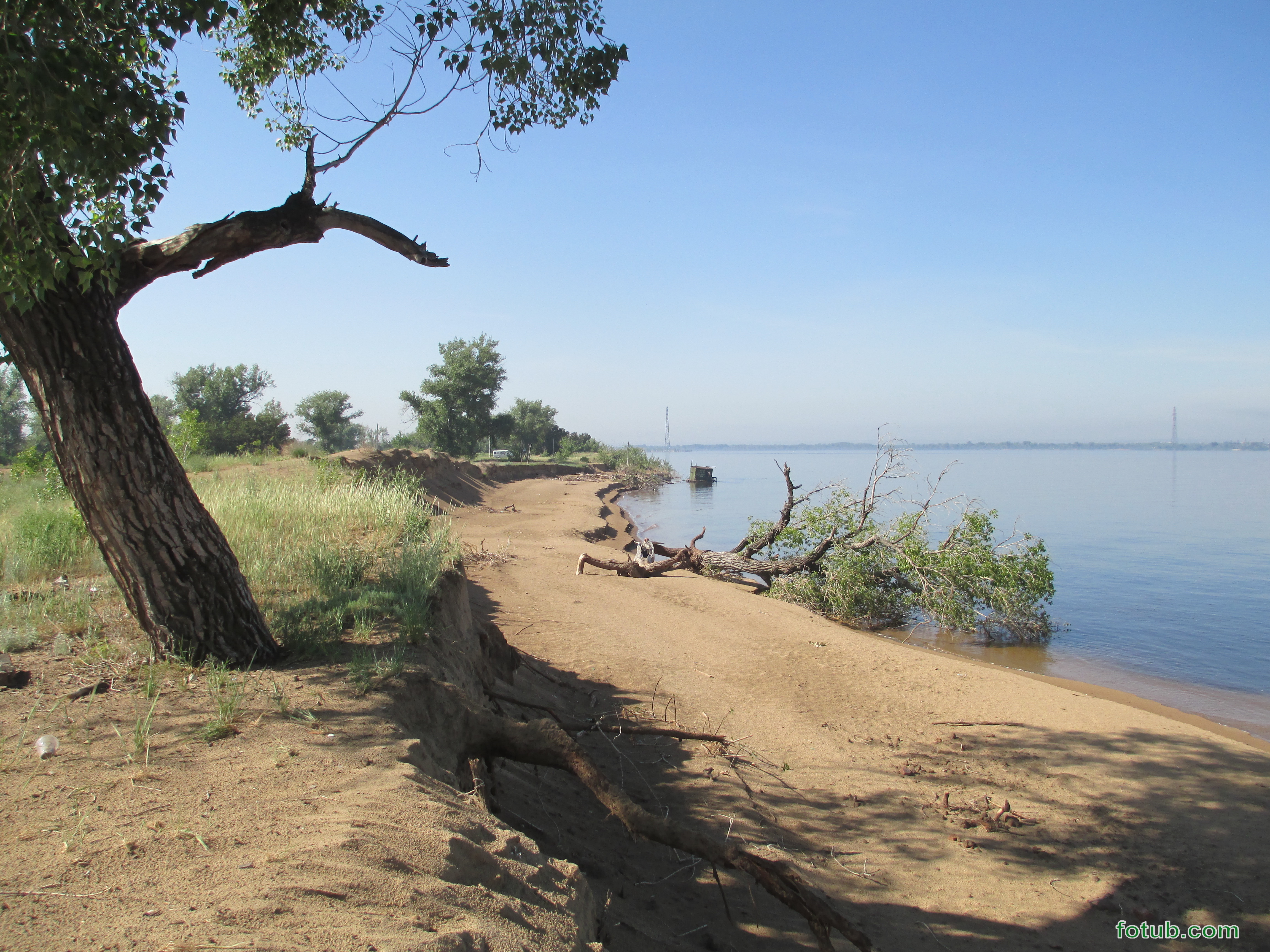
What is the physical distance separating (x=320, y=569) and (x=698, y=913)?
3822 millimetres

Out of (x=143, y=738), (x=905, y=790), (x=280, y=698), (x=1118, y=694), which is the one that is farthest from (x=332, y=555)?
(x=1118, y=694)

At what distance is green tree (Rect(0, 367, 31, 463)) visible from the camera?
150ft

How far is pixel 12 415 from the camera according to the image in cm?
5306

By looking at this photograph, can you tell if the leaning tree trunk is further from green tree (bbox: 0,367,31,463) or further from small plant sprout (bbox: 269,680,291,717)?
green tree (bbox: 0,367,31,463)

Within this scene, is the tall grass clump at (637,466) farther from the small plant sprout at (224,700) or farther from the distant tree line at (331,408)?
the small plant sprout at (224,700)

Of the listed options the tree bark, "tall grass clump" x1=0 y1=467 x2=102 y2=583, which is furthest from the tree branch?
"tall grass clump" x1=0 y1=467 x2=102 y2=583

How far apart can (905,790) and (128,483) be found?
5.96 metres

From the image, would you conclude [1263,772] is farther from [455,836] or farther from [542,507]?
[542,507]

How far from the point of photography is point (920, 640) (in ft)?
45.3

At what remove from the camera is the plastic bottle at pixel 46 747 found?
9.55 feet

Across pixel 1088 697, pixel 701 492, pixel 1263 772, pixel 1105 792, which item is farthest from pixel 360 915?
pixel 701 492

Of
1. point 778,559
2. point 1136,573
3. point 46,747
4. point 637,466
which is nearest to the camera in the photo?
point 46,747

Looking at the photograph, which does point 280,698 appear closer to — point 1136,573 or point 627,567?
point 627,567

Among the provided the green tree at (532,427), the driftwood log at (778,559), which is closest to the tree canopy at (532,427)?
the green tree at (532,427)
